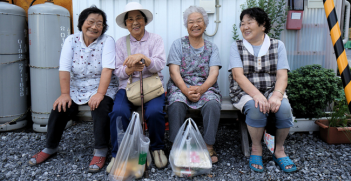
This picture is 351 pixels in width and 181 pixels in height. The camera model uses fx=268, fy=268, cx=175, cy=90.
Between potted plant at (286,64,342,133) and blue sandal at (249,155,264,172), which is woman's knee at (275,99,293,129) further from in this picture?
potted plant at (286,64,342,133)

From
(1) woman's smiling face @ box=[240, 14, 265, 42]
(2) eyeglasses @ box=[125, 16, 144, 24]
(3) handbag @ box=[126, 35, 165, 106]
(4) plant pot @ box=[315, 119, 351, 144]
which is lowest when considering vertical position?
(4) plant pot @ box=[315, 119, 351, 144]

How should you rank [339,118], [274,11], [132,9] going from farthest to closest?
[274,11] → [339,118] → [132,9]

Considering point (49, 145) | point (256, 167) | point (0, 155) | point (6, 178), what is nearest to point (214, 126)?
point (256, 167)

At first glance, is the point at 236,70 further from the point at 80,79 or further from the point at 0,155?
the point at 0,155

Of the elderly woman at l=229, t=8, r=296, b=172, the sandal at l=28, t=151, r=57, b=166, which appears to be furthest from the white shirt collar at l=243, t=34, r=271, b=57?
the sandal at l=28, t=151, r=57, b=166

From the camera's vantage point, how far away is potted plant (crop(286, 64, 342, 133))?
11.0 ft

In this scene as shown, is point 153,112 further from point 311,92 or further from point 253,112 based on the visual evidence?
point 311,92

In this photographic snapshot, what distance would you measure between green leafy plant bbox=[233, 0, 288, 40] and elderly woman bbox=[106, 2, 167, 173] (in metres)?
1.35

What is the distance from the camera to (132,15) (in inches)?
116

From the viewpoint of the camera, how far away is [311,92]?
3361 millimetres

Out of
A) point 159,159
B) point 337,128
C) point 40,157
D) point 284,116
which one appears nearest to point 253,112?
point 284,116

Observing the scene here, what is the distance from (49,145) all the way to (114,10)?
2.06m

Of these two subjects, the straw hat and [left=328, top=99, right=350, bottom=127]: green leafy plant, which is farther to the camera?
[left=328, top=99, right=350, bottom=127]: green leafy plant

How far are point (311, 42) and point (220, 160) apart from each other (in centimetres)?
227
